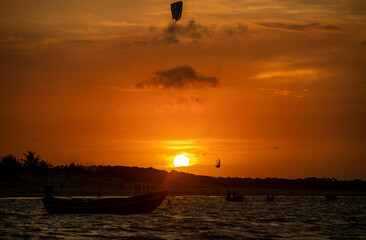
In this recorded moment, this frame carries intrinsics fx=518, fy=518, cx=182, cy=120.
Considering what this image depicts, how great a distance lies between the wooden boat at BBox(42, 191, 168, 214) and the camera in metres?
56.8

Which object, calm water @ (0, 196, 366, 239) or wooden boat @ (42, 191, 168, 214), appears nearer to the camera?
calm water @ (0, 196, 366, 239)

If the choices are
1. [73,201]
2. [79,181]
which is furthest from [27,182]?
[73,201]

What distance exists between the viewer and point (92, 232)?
44.9 m

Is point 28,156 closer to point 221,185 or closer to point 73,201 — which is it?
point 73,201

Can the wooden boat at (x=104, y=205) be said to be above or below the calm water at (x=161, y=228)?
above

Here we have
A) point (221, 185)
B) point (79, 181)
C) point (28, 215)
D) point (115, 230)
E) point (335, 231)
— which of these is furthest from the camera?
point (221, 185)

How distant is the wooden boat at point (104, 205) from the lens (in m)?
56.8

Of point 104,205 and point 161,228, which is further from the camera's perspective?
point 104,205

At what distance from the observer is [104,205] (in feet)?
188

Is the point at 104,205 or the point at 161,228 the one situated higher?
the point at 104,205

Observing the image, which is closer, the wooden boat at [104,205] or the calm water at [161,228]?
the calm water at [161,228]

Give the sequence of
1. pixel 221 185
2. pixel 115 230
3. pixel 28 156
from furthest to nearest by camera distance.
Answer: pixel 221 185
pixel 28 156
pixel 115 230

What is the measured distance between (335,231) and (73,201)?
27.9 metres

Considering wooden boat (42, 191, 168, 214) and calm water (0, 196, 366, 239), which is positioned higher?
wooden boat (42, 191, 168, 214)
